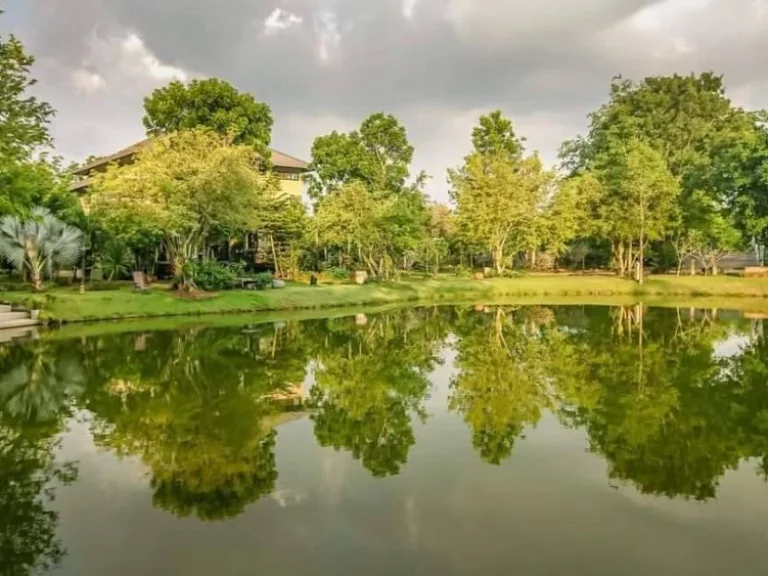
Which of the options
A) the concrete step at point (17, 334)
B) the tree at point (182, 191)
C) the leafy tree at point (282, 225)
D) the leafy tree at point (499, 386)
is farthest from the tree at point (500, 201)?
the concrete step at point (17, 334)

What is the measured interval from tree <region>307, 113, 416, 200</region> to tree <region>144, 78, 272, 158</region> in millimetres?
7057

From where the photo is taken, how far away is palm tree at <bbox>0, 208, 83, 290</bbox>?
23.3 metres

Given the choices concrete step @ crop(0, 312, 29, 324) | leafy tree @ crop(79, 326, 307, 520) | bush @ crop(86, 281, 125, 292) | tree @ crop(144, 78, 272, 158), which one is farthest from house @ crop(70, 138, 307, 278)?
leafy tree @ crop(79, 326, 307, 520)

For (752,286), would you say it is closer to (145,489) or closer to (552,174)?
(552,174)

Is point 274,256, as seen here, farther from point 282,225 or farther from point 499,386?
point 499,386

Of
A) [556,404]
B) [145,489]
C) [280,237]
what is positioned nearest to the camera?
[145,489]

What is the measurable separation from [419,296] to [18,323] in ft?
60.5

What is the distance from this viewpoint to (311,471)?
6.64 meters

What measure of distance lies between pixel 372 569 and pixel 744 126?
165 feet

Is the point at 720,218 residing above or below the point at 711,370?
above

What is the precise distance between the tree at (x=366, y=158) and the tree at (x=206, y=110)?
7.06m

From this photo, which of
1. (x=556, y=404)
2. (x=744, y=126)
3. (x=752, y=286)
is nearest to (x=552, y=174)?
(x=752, y=286)

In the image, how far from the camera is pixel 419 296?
107ft

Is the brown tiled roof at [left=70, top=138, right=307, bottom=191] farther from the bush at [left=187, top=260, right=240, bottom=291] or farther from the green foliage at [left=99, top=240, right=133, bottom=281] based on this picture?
the bush at [left=187, top=260, right=240, bottom=291]
